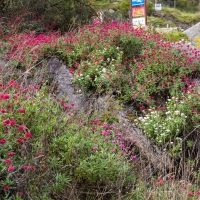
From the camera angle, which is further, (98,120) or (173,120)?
(173,120)

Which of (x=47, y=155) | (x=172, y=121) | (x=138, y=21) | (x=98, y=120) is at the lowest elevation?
(x=172, y=121)

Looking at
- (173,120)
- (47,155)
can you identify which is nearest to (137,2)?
(173,120)

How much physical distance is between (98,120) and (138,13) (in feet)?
18.9

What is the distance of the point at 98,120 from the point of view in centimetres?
381

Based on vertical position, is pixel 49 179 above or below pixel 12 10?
below

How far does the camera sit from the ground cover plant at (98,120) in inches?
99.5

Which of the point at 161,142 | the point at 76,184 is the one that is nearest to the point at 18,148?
the point at 76,184

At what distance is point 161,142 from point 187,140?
474mm

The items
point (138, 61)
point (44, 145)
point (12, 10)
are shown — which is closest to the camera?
point (44, 145)

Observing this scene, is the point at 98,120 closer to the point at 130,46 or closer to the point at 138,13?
the point at 130,46

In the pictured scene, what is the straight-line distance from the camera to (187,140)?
14.4ft

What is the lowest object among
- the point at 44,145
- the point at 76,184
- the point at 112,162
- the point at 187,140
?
the point at 187,140

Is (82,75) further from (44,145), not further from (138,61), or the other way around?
(44,145)

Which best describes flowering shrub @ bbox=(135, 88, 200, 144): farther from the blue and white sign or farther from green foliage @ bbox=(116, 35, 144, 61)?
the blue and white sign
